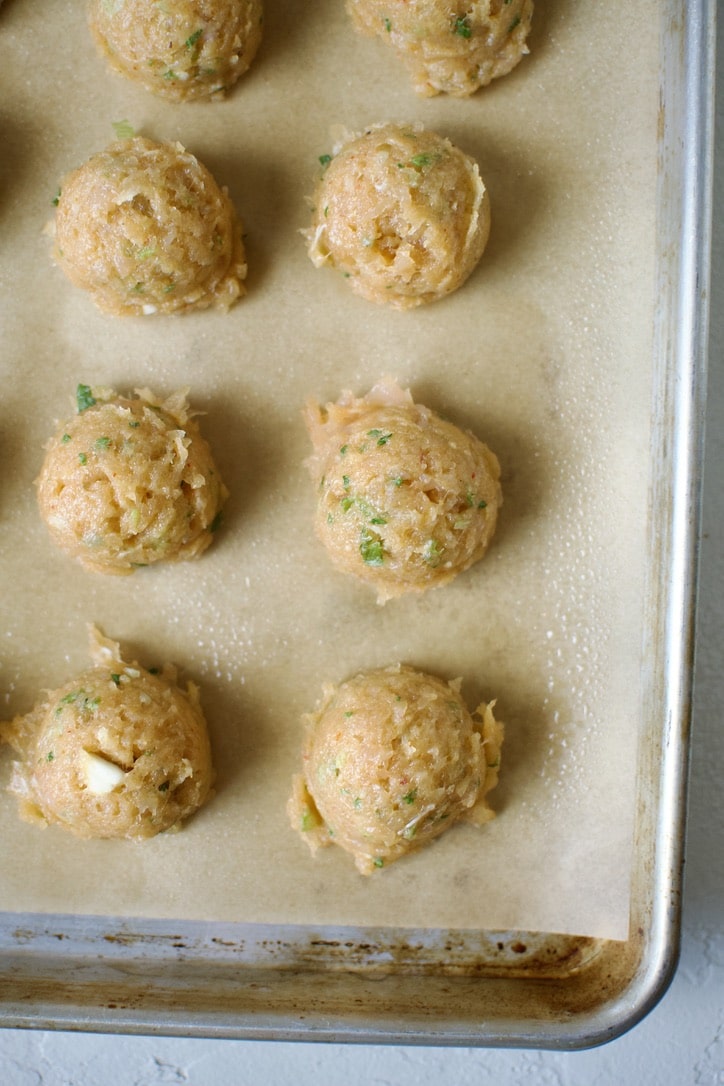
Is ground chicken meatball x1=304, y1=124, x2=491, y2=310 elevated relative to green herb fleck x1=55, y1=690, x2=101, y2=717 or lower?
elevated

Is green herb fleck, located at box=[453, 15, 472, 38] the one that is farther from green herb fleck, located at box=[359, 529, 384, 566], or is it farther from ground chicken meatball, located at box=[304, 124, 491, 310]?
green herb fleck, located at box=[359, 529, 384, 566]

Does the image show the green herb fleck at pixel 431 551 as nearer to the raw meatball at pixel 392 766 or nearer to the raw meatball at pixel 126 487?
the raw meatball at pixel 392 766

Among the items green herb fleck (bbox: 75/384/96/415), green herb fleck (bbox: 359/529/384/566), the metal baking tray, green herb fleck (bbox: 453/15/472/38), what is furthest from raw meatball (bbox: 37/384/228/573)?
green herb fleck (bbox: 453/15/472/38)

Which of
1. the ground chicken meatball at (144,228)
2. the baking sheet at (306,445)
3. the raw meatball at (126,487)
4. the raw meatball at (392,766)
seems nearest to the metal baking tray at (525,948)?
the baking sheet at (306,445)

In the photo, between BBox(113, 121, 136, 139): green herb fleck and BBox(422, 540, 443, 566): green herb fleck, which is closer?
BBox(422, 540, 443, 566): green herb fleck

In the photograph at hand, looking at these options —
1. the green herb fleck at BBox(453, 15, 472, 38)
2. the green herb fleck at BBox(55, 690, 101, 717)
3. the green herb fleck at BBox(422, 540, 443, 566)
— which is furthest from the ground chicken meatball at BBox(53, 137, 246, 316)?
the green herb fleck at BBox(55, 690, 101, 717)

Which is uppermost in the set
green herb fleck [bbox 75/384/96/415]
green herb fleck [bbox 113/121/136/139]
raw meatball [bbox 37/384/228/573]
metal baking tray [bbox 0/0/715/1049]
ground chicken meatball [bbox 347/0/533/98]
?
ground chicken meatball [bbox 347/0/533/98]

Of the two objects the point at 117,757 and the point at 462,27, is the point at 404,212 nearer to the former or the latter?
the point at 462,27
